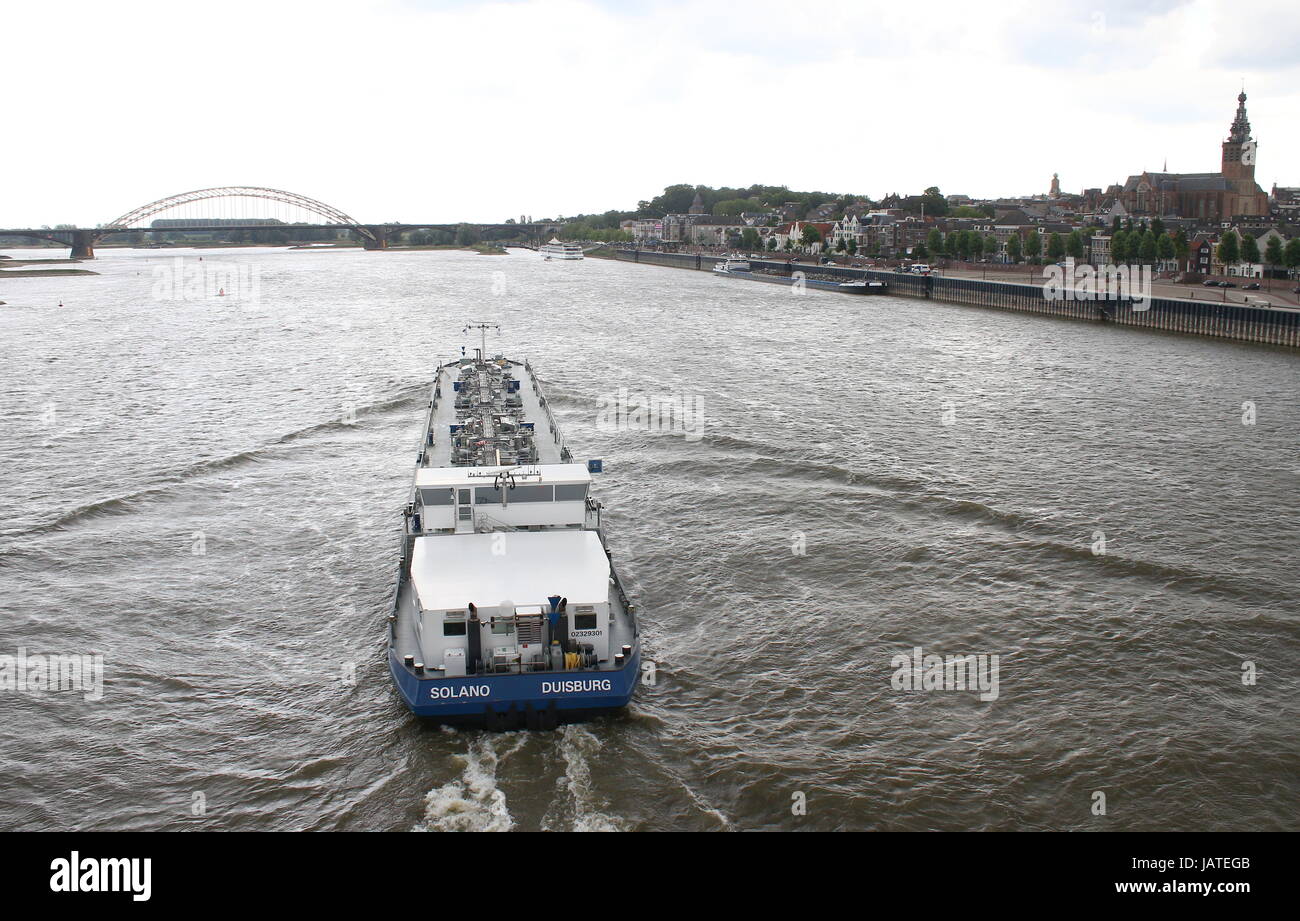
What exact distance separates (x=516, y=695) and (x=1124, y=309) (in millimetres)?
71134

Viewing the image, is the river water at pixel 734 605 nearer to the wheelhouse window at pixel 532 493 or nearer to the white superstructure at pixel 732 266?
the wheelhouse window at pixel 532 493

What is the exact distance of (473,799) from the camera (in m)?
16.0

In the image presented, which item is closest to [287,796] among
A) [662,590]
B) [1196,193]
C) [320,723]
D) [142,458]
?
[320,723]

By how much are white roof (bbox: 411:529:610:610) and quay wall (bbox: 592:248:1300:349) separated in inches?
2286

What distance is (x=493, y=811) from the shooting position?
616 inches

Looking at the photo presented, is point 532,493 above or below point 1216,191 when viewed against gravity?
below

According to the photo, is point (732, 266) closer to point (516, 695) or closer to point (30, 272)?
point (30, 272)

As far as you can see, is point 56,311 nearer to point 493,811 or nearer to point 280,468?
point 280,468

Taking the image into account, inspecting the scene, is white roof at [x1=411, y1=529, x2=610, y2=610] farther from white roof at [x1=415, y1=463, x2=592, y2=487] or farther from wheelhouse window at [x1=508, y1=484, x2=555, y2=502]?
white roof at [x1=415, y1=463, x2=592, y2=487]

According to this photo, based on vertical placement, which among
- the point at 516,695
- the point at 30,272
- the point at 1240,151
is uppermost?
the point at 1240,151

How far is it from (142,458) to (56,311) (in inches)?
2396

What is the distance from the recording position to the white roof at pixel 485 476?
2138 centimetres

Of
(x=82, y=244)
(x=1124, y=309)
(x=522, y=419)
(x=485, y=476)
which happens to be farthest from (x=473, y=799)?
(x=82, y=244)

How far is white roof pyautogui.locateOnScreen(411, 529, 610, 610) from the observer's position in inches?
718
